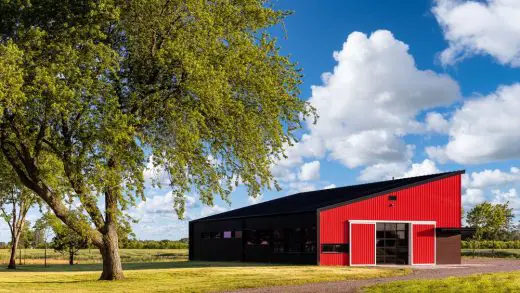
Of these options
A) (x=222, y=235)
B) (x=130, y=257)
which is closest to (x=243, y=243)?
(x=222, y=235)

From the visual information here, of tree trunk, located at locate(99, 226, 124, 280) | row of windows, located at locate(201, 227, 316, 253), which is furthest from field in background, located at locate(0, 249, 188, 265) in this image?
tree trunk, located at locate(99, 226, 124, 280)

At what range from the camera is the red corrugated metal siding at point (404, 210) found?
132 feet

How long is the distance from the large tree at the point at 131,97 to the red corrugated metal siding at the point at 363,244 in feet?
44.1

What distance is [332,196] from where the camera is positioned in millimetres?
48156

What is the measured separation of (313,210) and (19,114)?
20.2 metres

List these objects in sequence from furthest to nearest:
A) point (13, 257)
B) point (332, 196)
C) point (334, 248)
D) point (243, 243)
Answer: point (243, 243)
point (332, 196)
point (13, 257)
point (334, 248)

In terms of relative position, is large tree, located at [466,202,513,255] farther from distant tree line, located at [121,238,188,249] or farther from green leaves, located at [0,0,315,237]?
green leaves, located at [0,0,315,237]

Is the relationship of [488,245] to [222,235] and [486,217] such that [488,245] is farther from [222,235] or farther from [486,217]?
[222,235]

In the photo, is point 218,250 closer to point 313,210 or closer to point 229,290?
point 313,210

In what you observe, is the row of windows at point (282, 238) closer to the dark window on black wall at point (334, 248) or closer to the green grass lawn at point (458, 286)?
the dark window on black wall at point (334, 248)

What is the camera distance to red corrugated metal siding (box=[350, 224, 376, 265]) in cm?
4097

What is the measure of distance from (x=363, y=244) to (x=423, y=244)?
15.9 feet

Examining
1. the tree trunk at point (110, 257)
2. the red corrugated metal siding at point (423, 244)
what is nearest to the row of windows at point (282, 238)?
the red corrugated metal siding at point (423, 244)

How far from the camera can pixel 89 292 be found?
2397 centimetres
